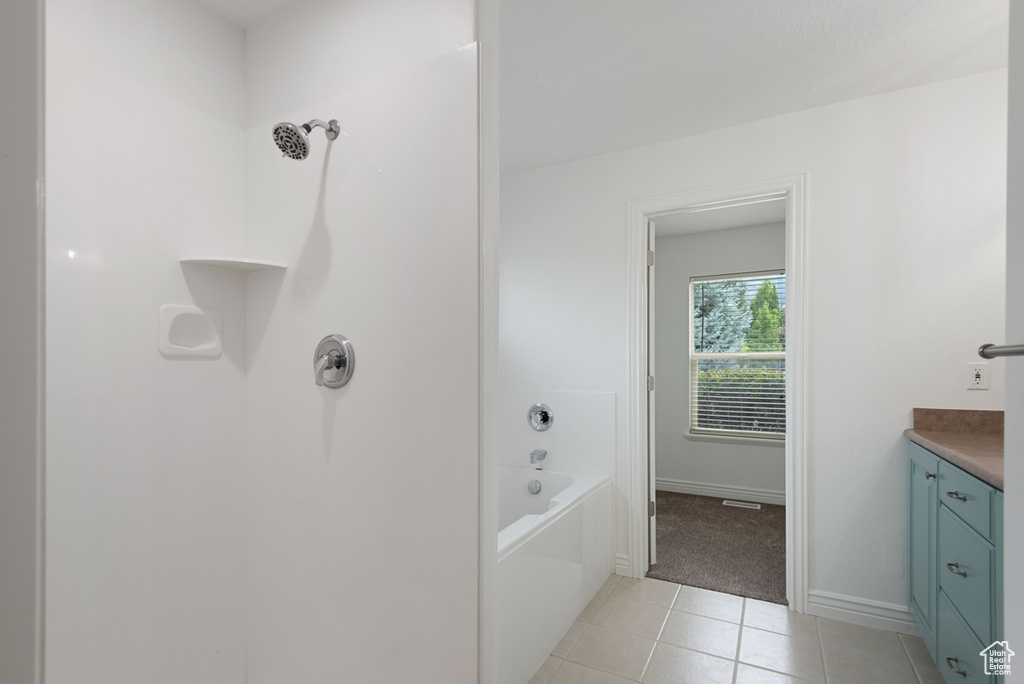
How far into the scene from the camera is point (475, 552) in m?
1.15

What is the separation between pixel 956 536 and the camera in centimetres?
154

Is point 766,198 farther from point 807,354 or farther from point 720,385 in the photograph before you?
point 720,385

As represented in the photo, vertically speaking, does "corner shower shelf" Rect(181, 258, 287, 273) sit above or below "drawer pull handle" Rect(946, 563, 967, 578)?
above

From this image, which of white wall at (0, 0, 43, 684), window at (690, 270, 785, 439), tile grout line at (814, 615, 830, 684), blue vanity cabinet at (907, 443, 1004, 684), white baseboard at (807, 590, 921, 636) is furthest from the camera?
window at (690, 270, 785, 439)

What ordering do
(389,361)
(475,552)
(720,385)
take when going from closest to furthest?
(475,552)
(389,361)
(720,385)

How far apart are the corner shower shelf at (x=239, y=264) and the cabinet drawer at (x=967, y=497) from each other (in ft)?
6.71

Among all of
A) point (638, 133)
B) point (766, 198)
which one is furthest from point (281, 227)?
point (766, 198)

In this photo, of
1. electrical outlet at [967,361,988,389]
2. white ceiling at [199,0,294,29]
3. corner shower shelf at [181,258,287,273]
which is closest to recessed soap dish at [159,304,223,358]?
corner shower shelf at [181,258,287,273]

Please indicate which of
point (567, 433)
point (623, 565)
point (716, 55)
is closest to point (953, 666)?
point (623, 565)

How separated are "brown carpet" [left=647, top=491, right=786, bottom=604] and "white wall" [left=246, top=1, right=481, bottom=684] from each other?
1.91 m

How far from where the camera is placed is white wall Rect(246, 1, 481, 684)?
1.17 meters

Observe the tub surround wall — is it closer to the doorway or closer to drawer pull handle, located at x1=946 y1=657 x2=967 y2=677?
the doorway

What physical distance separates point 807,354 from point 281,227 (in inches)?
86.7

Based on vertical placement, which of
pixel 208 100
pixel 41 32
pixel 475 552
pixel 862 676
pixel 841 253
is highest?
pixel 208 100
